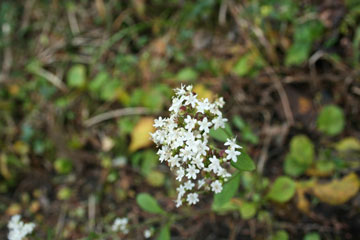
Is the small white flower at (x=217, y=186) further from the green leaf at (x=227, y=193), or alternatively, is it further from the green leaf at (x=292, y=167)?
the green leaf at (x=292, y=167)

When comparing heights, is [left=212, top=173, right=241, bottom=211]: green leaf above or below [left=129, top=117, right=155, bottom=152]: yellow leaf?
below

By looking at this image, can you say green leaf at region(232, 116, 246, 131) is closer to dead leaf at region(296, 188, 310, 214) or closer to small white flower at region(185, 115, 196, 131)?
dead leaf at region(296, 188, 310, 214)

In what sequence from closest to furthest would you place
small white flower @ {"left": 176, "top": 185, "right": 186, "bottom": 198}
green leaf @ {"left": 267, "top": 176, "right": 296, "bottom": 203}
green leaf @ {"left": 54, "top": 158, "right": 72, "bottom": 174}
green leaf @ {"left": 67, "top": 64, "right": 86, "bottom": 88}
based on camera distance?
small white flower @ {"left": 176, "top": 185, "right": 186, "bottom": 198} → green leaf @ {"left": 267, "top": 176, "right": 296, "bottom": 203} → green leaf @ {"left": 54, "top": 158, "right": 72, "bottom": 174} → green leaf @ {"left": 67, "top": 64, "right": 86, "bottom": 88}

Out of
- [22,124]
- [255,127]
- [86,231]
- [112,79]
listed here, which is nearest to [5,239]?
[86,231]

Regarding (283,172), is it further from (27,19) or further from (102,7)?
(27,19)

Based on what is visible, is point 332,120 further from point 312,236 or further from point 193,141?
point 193,141

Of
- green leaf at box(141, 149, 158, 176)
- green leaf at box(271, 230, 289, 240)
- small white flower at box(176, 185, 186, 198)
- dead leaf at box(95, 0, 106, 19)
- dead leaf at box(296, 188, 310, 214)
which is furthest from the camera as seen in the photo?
dead leaf at box(95, 0, 106, 19)

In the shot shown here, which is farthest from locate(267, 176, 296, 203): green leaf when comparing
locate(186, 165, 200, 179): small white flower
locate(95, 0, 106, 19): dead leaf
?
locate(95, 0, 106, 19): dead leaf

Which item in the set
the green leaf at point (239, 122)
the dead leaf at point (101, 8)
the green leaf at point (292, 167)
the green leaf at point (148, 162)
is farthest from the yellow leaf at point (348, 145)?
the dead leaf at point (101, 8)
